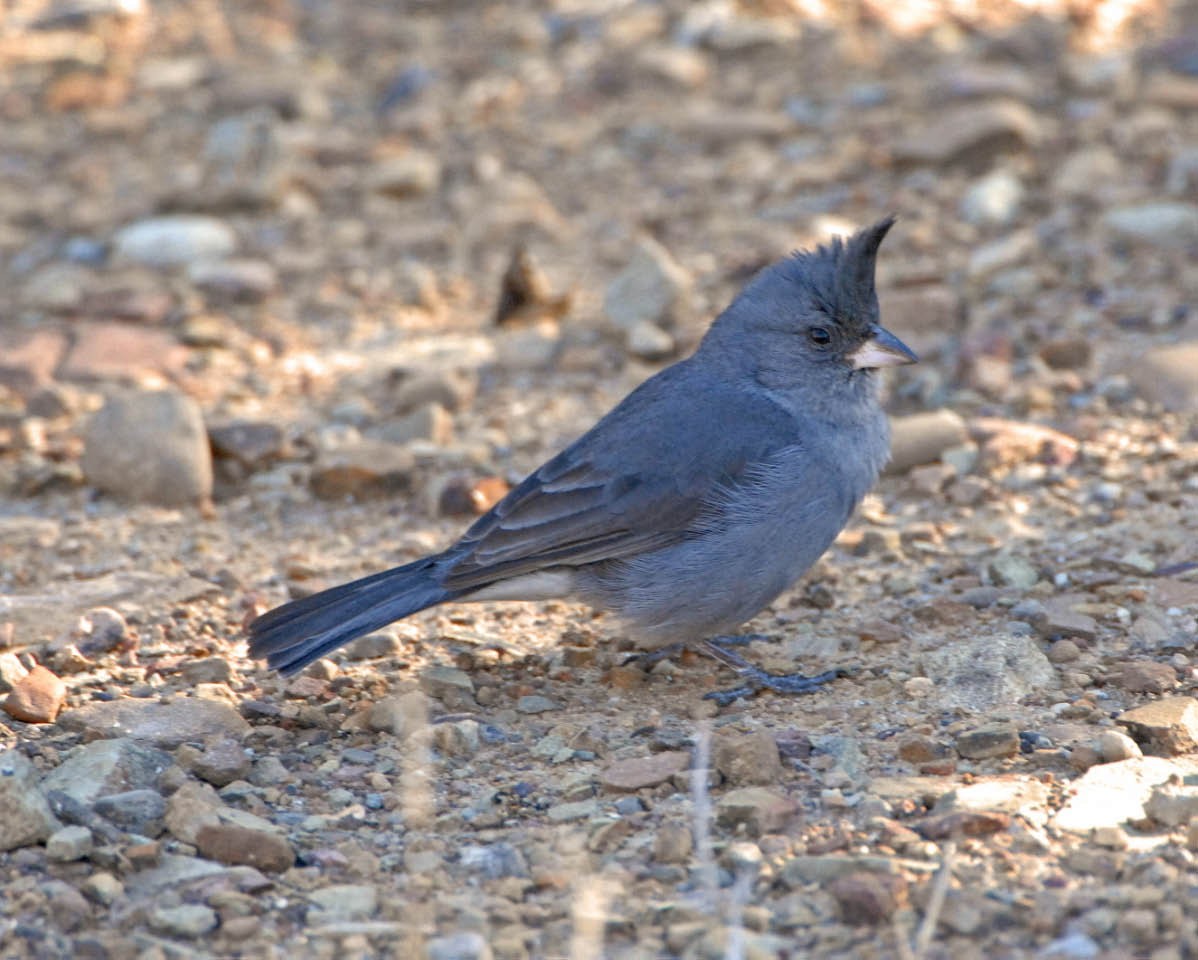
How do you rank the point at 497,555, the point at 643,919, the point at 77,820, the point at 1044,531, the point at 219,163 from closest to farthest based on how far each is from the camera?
1. the point at 643,919
2. the point at 77,820
3. the point at 497,555
4. the point at 1044,531
5. the point at 219,163

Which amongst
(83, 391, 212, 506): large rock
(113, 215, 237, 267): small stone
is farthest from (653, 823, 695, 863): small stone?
(113, 215, 237, 267): small stone

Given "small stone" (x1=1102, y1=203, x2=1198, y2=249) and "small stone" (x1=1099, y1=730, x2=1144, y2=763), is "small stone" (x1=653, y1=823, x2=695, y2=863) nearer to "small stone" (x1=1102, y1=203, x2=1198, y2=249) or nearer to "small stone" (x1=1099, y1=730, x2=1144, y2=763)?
"small stone" (x1=1099, y1=730, x2=1144, y2=763)

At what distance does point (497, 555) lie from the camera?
4.85 m

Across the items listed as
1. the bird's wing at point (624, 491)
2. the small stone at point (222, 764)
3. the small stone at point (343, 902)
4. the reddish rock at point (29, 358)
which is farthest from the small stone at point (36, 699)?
the reddish rock at point (29, 358)

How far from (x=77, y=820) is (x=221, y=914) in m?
0.52

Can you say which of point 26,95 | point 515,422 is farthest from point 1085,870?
point 26,95

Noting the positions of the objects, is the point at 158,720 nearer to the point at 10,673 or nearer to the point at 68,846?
the point at 10,673

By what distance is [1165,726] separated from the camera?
4082 mm

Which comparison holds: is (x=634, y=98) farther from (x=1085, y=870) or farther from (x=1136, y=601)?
(x=1085, y=870)

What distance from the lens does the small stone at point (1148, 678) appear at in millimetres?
4402

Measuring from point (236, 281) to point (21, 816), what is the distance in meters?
4.17

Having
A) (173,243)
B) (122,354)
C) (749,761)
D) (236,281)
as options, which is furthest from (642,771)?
(173,243)

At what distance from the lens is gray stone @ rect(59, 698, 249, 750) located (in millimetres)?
4332

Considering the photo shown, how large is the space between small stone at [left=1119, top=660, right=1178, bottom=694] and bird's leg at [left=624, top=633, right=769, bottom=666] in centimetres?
114
